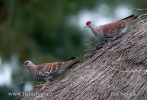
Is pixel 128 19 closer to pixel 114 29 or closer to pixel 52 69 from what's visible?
pixel 114 29

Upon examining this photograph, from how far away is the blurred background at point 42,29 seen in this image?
1427 centimetres

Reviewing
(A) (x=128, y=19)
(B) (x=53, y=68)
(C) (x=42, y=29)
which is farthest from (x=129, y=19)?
Answer: (C) (x=42, y=29)

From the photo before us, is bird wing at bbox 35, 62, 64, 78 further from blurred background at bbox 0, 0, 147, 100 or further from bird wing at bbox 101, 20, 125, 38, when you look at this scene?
blurred background at bbox 0, 0, 147, 100

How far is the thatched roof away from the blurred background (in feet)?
16.8

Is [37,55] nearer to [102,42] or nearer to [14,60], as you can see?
[14,60]

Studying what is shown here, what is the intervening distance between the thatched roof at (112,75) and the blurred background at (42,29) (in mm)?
5121

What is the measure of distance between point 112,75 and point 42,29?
26.2 feet

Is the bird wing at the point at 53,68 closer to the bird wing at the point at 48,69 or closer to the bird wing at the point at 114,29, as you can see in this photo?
the bird wing at the point at 48,69

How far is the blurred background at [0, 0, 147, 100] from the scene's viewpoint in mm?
14266

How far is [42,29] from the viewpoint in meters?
15.3

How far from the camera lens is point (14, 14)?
47.9 feet

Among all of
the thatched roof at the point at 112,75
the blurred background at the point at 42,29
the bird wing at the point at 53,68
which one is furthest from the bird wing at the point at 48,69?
the blurred background at the point at 42,29

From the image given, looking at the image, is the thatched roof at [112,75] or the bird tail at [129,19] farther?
the bird tail at [129,19]

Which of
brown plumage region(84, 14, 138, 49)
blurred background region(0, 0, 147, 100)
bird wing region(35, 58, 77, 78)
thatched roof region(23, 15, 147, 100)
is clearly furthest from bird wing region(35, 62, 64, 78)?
blurred background region(0, 0, 147, 100)
